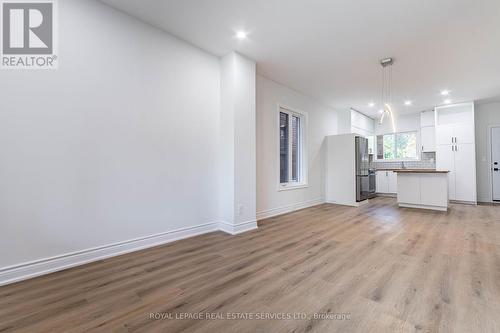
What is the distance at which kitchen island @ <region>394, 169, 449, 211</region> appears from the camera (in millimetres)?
5023

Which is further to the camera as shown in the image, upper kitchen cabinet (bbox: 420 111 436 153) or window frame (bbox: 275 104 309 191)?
upper kitchen cabinet (bbox: 420 111 436 153)

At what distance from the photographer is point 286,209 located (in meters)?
4.99

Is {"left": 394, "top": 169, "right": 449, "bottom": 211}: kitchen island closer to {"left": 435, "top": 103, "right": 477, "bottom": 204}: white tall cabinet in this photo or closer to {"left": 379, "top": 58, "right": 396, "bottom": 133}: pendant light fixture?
{"left": 379, "top": 58, "right": 396, "bottom": 133}: pendant light fixture

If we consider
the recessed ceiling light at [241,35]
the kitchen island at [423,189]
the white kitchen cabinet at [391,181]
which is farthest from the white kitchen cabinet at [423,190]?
the recessed ceiling light at [241,35]

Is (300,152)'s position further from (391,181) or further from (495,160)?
(495,160)

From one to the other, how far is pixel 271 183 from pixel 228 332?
3.36 meters

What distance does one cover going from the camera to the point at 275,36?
123 inches

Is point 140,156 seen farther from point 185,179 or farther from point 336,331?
point 336,331

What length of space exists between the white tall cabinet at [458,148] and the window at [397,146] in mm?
989

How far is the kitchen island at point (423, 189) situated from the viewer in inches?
198

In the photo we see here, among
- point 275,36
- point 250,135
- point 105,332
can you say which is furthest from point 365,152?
point 105,332

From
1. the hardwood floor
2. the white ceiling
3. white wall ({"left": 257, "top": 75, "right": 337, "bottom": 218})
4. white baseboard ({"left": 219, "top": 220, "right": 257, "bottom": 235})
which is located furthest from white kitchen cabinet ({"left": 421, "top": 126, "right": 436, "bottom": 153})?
white baseboard ({"left": 219, "top": 220, "right": 257, "bottom": 235})

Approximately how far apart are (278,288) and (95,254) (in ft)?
6.76

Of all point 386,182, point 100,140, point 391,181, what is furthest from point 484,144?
point 100,140
